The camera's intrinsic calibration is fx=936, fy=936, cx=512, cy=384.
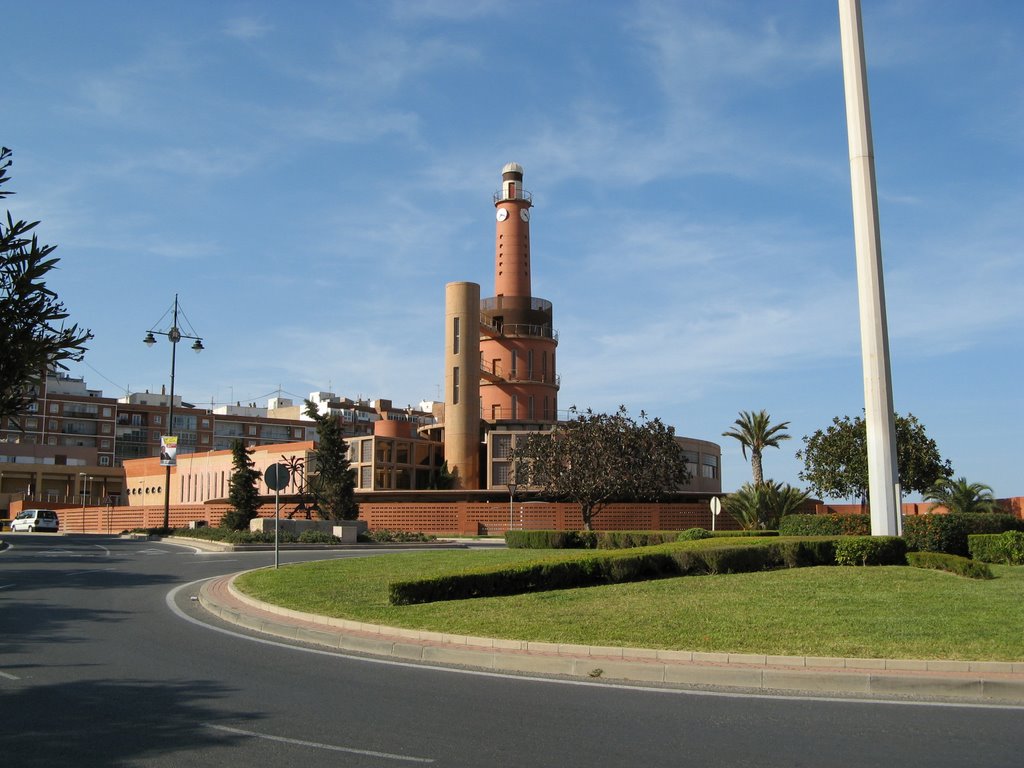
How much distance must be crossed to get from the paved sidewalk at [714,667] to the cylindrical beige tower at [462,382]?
51.6 metres

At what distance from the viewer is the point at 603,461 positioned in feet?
155

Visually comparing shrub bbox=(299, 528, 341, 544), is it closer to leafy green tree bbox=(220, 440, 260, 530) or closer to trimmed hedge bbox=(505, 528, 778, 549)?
trimmed hedge bbox=(505, 528, 778, 549)

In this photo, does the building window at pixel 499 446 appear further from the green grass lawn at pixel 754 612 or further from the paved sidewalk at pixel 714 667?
the paved sidewalk at pixel 714 667

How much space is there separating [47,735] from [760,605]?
926 centimetres

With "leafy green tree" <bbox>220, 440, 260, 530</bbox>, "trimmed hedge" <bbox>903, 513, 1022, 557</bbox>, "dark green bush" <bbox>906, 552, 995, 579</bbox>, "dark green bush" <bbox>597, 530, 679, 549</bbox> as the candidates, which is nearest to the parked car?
"leafy green tree" <bbox>220, 440, 260, 530</bbox>

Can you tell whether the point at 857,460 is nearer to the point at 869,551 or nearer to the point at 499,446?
the point at 499,446

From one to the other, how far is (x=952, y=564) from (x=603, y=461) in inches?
1200

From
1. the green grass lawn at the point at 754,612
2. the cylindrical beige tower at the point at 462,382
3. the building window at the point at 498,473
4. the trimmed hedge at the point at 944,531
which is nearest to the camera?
the green grass lawn at the point at 754,612

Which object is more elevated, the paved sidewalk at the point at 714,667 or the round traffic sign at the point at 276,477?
the round traffic sign at the point at 276,477

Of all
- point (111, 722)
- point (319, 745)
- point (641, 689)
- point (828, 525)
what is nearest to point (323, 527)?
point (828, 525)

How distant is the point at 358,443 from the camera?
2547 inches

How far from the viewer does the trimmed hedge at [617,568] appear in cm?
1481

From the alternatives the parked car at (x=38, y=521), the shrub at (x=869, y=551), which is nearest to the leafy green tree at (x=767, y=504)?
the shrub at (x=869, y=551)

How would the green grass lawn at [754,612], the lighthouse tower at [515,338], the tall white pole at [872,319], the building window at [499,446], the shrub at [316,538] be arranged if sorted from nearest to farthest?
the green grass lawn at [754,612] → the tall white pole at [872,319] → the shrub at [316,538] → the building window at [499,446] → the lighthouse tower at [515,338]
